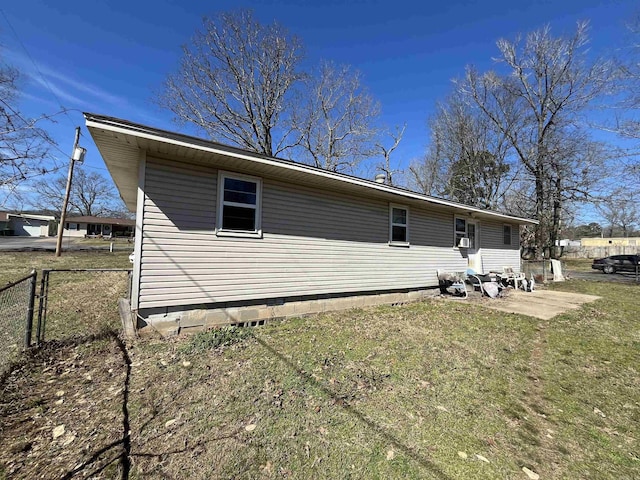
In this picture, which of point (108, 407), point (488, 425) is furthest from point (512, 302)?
point (108, 407)

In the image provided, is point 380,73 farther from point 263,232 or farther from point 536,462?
point 536,462

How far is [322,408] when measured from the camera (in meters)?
2.88

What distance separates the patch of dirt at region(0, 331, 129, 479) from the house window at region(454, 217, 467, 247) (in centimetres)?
1018

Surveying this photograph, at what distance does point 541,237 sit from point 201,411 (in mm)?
24039

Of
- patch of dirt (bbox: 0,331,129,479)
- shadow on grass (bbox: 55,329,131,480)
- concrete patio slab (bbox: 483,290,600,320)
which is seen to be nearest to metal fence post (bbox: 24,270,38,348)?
patch of dirt (bbox: 0,331,129,479)

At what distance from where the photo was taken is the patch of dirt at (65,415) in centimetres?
213

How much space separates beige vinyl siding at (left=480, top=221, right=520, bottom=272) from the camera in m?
11.8

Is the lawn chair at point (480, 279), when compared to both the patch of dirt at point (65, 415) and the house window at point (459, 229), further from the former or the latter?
the patch of dirt at point (65, 415)

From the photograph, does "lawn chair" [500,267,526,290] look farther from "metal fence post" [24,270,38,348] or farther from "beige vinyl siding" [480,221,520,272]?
"metal fence post" [24,270,38,348]

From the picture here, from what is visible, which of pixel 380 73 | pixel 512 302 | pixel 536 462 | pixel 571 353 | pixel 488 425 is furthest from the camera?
pixel 380 73

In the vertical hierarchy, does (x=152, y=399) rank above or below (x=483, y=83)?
below

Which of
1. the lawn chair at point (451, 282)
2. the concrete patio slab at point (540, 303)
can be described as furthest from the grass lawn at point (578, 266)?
the lawn chair at point (451, 282)

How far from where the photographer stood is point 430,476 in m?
2.07

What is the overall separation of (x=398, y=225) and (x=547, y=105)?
64.3 ft
